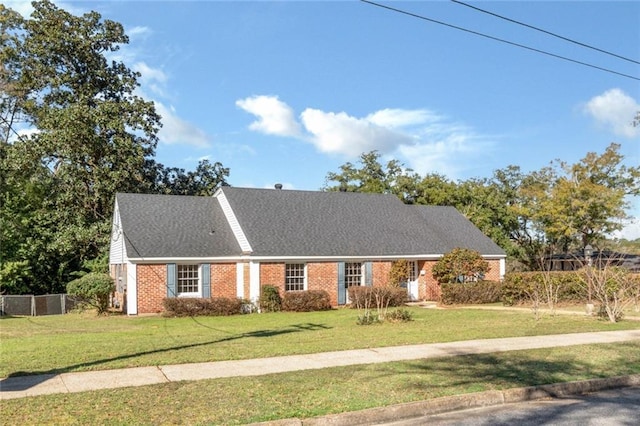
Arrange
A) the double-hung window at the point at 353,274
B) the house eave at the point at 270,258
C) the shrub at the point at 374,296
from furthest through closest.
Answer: the double-hung window at the point at 353,274 < the shrub at the point at 374,296 < the house eave at the point at 270,258

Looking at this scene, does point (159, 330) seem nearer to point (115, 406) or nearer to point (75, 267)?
point (115, 406)

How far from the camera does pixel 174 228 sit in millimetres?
26250

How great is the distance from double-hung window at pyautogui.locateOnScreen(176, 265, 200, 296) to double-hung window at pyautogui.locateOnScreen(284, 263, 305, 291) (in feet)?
12.5

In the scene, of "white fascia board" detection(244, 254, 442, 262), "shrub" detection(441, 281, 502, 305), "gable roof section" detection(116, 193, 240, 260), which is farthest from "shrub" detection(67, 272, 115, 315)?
"shrub" detection(441, 281, 502, 305)

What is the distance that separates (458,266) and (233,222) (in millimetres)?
10762

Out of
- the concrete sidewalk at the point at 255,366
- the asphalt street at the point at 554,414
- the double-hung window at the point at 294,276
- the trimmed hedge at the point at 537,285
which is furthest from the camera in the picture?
the double-hung window at the point at 294,276

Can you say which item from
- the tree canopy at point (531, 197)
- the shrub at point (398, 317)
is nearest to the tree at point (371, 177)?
the tree canopy at point (531, 197)

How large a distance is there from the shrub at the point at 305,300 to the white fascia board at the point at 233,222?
264 centimetres

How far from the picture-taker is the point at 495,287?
1085 inches

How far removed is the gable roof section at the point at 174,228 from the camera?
24.5m

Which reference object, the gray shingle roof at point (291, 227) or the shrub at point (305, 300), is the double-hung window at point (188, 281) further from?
the shrub at point (305, 300)

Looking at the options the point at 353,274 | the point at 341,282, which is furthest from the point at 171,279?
the point at 353,274

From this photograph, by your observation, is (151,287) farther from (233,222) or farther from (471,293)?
(471,293)

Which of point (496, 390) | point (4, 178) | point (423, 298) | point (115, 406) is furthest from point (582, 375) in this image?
point (4, 178)
